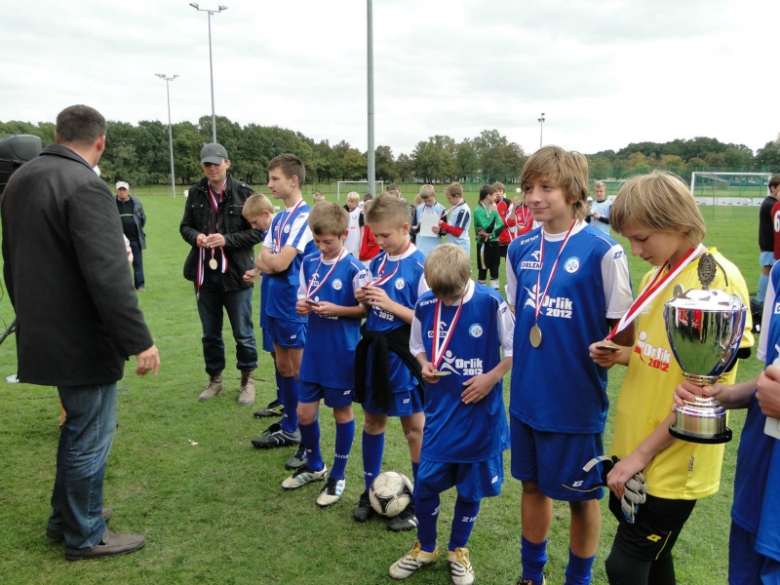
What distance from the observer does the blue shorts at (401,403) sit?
338 centimetres

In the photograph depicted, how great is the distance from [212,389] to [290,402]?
4.69ft

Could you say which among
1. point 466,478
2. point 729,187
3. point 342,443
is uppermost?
point 729,187

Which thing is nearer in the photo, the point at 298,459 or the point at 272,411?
the point at 298,459

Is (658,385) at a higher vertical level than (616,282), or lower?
lower

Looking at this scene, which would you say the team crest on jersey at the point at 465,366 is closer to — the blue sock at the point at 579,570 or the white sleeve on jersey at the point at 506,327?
the white sleeve on jersey at the point at 506,327

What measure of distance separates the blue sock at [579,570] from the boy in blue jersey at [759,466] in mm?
898

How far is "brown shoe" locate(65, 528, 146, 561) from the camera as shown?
3.20 meters

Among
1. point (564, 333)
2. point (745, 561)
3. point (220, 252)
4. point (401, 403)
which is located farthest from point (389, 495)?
point (220, 252)

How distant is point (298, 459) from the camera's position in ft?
14.2

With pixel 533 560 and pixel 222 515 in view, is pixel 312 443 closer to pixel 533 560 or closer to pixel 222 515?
pixel 222 515

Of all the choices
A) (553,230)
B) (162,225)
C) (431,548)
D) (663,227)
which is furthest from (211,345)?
(162,225)

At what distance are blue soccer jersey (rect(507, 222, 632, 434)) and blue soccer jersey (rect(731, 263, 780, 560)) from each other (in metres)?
0.64

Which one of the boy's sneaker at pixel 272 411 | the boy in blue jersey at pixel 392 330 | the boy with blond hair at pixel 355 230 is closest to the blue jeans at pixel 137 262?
the boy with blond hair at pixel 355 230

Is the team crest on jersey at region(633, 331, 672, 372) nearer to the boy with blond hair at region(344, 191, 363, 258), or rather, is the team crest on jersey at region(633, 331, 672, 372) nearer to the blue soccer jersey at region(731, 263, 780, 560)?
the blue soccer jersey at region(731, 263, 780, 560)
